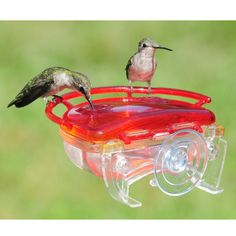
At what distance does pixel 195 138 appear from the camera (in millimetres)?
3688

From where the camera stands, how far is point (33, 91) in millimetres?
3646

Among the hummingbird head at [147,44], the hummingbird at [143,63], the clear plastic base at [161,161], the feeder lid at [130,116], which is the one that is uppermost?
the hummingbird head at [147,44]

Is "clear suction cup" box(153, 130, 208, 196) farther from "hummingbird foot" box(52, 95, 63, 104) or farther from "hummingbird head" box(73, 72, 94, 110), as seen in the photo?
"hummingbird foot" box(52, 95, 63, 104)

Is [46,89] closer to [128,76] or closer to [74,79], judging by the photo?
[74,79]

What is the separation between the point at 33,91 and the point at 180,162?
0.87m

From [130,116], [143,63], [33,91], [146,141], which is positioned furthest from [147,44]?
[33,91]

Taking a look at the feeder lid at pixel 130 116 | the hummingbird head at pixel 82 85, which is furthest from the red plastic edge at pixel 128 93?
the hummingbird head at pixel 82 85

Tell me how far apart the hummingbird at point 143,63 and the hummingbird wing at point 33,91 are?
46 centimetres

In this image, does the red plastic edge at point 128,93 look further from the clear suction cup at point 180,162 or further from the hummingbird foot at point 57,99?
the clear suction cup at point 180,162

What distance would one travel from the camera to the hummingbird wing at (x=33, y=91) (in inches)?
143

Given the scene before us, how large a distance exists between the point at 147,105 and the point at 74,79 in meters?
0.45

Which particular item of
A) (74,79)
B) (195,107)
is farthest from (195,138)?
(74,79)

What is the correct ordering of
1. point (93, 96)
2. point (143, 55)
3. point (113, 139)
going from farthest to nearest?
point (93, 96) < point (143, 55) < point (113, 139)

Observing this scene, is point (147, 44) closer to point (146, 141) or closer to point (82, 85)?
point (82, 85)
